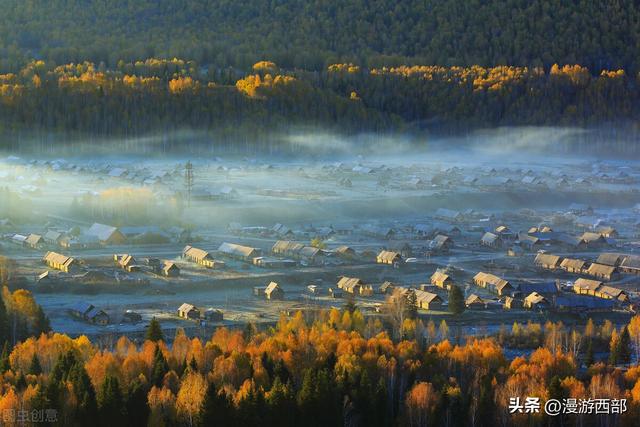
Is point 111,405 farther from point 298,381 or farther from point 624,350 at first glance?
point 624,350

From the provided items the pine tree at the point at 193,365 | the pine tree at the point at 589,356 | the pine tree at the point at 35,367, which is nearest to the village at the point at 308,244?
the pine tree at the point at 589,356

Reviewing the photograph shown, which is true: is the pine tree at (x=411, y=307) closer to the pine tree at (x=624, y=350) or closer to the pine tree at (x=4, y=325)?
the pine tree at (x=624, y=350)

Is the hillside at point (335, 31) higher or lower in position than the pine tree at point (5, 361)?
higher

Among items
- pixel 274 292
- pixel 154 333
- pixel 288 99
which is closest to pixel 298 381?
pixel 154 333

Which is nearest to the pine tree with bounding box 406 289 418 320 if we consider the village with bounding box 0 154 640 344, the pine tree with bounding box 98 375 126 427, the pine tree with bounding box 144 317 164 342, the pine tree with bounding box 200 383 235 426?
the village with bounding box 0 154 640 344

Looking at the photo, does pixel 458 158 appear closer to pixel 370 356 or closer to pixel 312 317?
pixel 312 317

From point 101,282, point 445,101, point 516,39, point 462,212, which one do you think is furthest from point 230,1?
point 101,282
